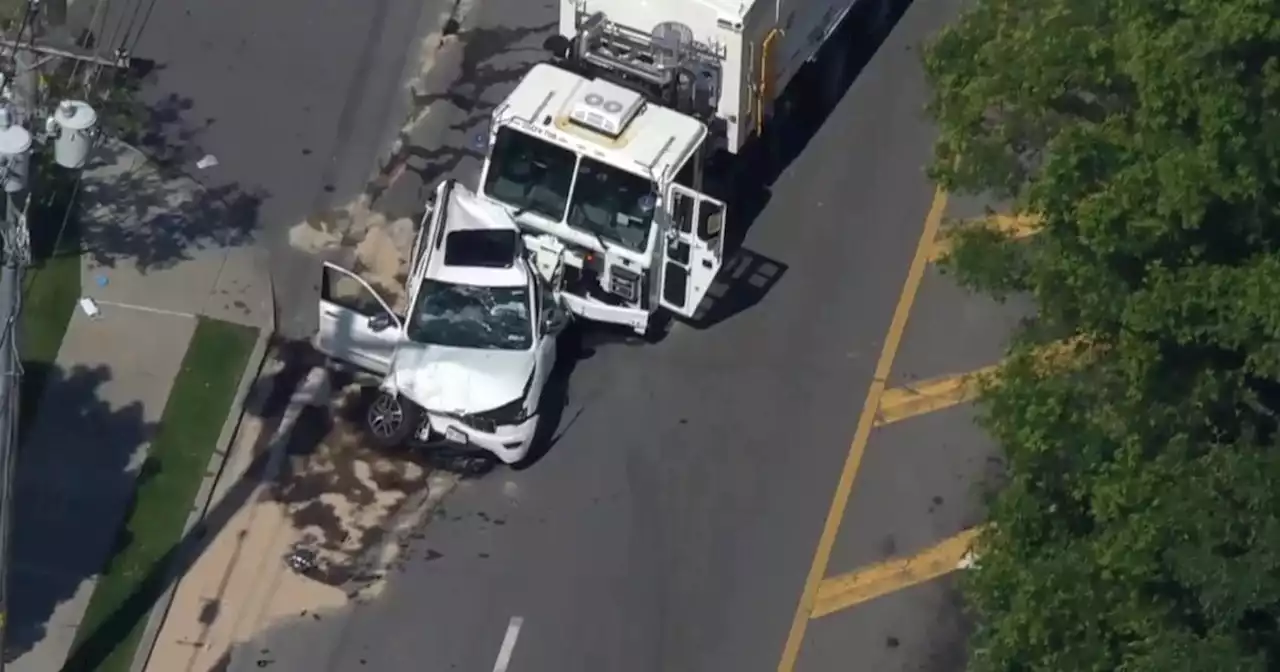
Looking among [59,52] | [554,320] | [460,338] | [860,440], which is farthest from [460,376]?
[59,52]

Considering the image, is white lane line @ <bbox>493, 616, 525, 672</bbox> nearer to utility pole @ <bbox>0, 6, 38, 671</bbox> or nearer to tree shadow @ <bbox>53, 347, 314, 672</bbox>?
tree shadow @ <bbox>53, 347, 314, 672</bbox>

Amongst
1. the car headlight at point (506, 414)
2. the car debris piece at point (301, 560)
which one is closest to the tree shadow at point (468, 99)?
the car headlight at point (506, 414)

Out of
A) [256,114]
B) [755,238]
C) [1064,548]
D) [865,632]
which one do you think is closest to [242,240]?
[256,114]

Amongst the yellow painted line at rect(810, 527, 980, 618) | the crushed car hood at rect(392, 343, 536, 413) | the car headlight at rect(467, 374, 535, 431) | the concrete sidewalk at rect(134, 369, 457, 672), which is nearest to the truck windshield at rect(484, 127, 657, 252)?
the crushed car hood at rect(392, 343, 536, 413)

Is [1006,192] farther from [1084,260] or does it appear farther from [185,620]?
[185,620]

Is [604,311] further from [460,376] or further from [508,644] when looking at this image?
[508,644]
